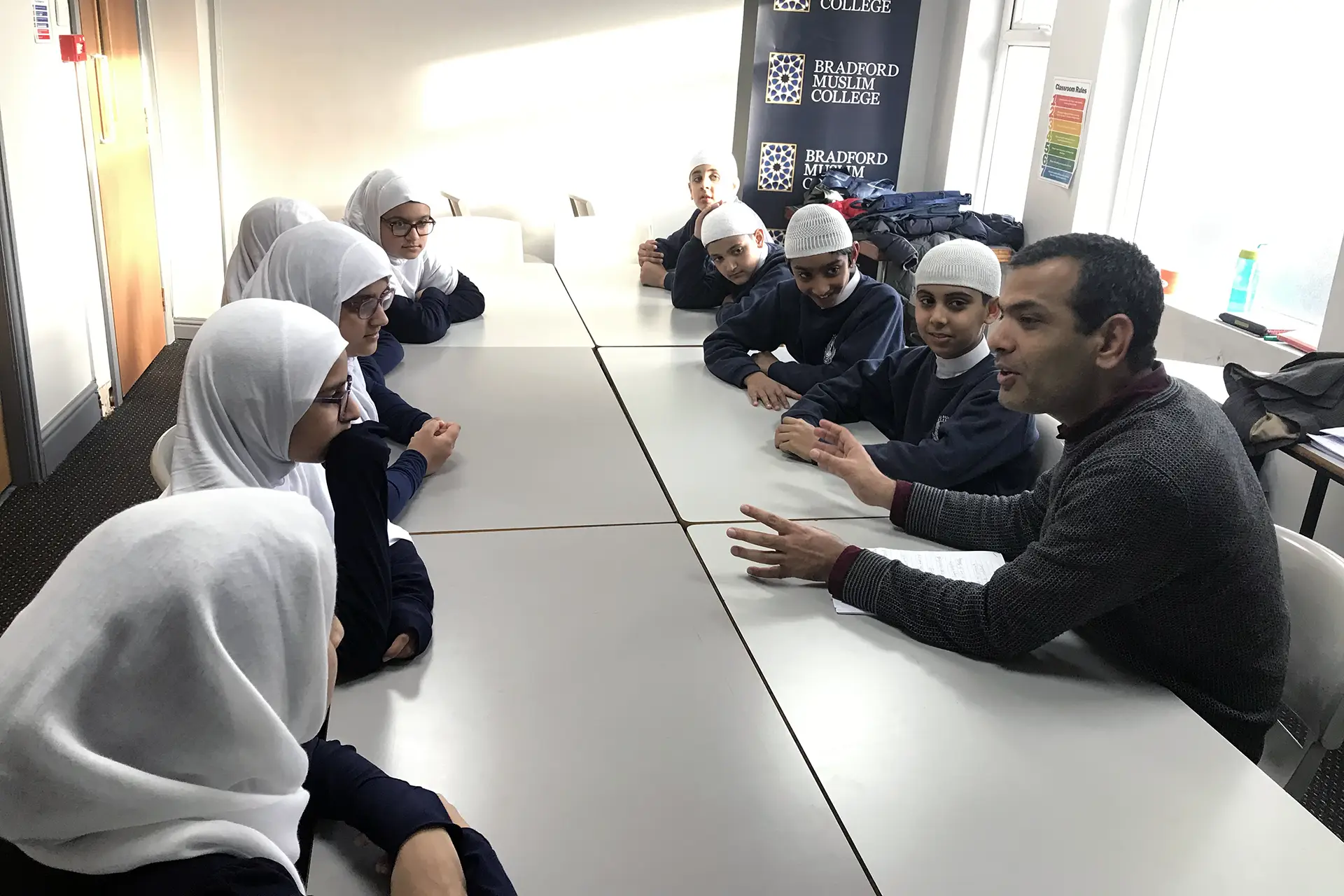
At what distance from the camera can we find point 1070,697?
145 cm

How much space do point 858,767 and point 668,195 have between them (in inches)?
194

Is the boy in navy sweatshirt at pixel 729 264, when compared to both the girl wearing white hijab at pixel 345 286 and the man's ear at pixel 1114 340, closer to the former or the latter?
the girl wearing white hijab at pixel 345 286

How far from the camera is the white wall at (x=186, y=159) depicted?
16.3ft

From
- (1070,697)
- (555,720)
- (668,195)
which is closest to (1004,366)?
(1070,697)

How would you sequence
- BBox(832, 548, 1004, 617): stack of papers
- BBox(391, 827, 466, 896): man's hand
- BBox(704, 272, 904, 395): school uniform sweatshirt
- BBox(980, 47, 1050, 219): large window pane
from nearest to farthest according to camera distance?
BBox(391, 827, 466, 896): man's hand, BBox(832, 548, 1004, 617): stack of papers, BBox(704, 272, 904, 395): school uniform sweatshirt, BBox(980, 47, 1050, 219): large window pane

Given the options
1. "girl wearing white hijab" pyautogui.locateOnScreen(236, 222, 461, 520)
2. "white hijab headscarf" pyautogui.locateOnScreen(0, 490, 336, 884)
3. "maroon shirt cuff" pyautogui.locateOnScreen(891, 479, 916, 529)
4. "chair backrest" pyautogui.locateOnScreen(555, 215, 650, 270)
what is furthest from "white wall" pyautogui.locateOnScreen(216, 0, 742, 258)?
"white hijab headscarf" pyautogui.locateOnScreen(0, 490, 336, 884)

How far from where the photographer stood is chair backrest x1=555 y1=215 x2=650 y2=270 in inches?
183

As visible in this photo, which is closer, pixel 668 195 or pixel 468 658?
pixel 468 658

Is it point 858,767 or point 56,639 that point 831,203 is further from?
point 56,639

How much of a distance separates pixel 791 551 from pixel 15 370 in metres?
3.04

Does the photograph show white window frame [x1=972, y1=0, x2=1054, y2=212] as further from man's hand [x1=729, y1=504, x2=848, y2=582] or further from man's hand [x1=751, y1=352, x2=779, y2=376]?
man's hand [x1=729, y1=504, x2=848, y2=582]

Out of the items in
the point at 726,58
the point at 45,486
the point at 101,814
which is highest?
the point at 726,58

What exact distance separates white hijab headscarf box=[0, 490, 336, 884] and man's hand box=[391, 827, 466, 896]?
165mm

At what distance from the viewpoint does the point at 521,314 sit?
12.1ft
